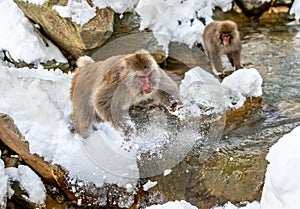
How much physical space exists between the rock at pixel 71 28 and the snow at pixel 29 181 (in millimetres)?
2364

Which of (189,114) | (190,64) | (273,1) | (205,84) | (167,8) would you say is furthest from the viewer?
(273,1)

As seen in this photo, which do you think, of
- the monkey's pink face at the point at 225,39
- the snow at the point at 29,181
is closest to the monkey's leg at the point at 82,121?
the snow at the point at 29,181

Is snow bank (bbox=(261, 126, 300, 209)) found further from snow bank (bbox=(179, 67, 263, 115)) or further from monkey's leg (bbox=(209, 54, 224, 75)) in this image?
monkey's leg (bbox=(209, 54, 224, 75))

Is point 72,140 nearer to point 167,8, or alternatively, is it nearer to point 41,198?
point 41,198

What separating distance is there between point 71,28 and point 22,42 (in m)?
0.78

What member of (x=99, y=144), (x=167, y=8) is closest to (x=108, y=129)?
(x=99, y=144)

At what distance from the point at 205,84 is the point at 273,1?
4.63 meters

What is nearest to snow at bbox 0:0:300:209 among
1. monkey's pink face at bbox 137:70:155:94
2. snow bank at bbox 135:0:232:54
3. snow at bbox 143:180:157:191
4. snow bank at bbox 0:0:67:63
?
snow at bbox 143:180:157:191

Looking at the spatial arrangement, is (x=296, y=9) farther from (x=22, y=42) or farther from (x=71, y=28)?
(x=22, y=42)

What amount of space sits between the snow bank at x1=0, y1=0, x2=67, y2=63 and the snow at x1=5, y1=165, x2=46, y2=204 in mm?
2312

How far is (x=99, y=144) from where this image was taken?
162 inches

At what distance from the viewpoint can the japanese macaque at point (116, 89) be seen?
3.65 meters

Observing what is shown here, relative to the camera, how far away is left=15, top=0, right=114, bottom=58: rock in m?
5.98

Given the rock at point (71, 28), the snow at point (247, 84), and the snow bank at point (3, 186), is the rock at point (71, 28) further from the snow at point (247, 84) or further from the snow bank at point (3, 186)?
the snow bank at point (3, 186)
